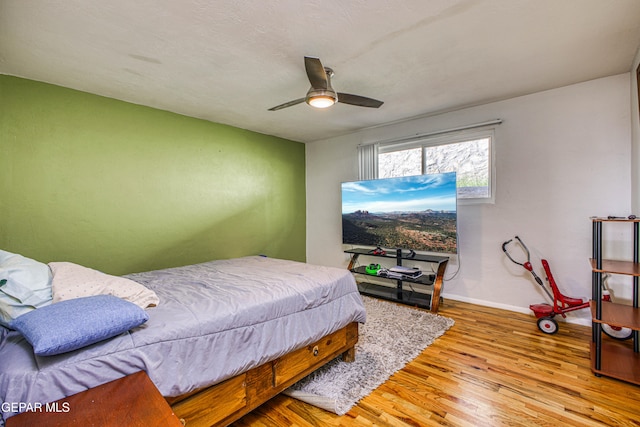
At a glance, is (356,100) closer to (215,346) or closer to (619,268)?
(215,346)

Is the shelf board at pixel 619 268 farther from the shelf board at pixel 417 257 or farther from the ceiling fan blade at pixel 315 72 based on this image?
the ceiling fan blade at pixel 315 72

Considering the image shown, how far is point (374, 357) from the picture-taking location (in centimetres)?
239

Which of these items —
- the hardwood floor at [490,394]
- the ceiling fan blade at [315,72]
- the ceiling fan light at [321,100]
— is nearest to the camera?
the hardwood floor at [490,394]

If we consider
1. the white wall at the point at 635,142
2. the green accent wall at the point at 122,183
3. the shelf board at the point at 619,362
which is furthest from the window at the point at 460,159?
the green accent wall at the point at 122,183

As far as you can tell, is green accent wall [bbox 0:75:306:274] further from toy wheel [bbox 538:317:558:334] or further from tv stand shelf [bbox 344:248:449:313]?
toy wheel [bbox 538:317:558:334]

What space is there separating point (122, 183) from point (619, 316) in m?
4.58

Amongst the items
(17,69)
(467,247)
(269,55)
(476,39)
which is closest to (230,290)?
(269,55)

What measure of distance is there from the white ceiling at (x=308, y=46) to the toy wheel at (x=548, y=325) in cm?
231

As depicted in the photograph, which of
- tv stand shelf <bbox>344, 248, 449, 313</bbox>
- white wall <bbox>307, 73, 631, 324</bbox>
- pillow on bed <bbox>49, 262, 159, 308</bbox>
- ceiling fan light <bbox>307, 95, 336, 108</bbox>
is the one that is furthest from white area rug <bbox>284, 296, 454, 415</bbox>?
ceiling fan light <bbox>307, 95, 336, 108</bbox>

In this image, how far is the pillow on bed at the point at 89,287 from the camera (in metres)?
1.48

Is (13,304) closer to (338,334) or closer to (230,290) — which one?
(230,290)

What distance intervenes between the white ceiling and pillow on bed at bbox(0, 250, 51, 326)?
1.52 metres

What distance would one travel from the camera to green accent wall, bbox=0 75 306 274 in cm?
264

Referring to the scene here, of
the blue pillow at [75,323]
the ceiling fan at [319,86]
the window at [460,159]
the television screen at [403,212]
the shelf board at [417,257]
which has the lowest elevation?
the shelf board at [417,257]
